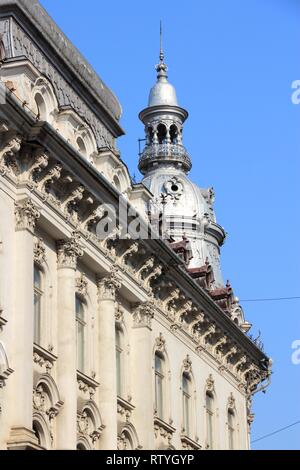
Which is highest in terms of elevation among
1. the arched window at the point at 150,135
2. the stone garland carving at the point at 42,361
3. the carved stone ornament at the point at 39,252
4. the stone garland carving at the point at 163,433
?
the arched window at the point at 150,135

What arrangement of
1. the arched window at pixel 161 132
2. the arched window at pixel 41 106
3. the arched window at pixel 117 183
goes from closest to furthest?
the arched window at pixel 41 106
the arched window at pixel 117 183
the arched window at pixel 161 132

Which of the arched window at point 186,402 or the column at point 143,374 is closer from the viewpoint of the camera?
the column at point 143,374

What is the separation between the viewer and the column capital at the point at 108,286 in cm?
4550

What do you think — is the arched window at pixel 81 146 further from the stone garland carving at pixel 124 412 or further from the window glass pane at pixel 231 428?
the window glass pane at pixel 231 428

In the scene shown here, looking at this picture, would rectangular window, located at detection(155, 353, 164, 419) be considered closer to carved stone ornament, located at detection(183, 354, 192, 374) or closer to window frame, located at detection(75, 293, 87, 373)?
carved stone ornament, located at detection(183, 354, 192, 374)

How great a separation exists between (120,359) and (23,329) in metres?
9.00

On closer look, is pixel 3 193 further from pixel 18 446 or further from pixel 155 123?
pixel 155 123

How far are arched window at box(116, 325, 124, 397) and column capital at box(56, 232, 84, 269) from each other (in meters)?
5.01

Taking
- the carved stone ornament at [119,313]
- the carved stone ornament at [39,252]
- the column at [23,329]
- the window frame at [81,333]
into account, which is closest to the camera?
the column at [23,329]

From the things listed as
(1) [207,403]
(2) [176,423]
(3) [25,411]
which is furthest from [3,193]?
(1) [207,403]

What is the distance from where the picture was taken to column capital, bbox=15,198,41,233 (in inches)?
1572

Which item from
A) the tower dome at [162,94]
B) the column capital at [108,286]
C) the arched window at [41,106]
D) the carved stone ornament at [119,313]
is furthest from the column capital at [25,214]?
the tower dome at [162,94]

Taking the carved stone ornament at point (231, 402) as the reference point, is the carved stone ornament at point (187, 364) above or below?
below

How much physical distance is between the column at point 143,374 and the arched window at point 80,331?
400 centimetres
